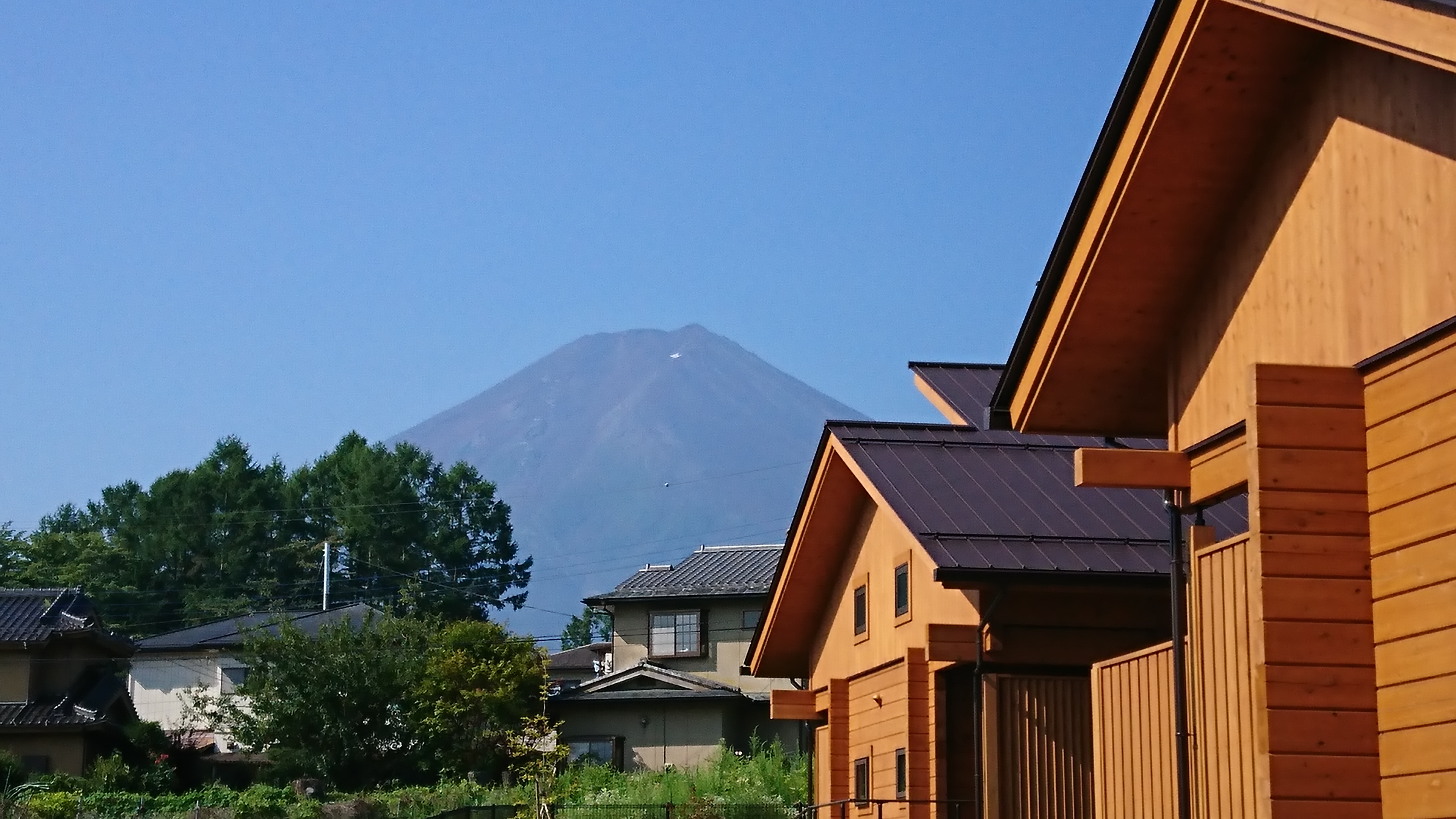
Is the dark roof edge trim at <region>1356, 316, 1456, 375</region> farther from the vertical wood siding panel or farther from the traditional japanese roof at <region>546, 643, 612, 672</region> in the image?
the traditional japanese roof at <region>546, 643, 612, 672</region>

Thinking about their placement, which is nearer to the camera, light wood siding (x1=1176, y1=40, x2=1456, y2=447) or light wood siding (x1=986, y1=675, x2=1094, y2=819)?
light wood siding (x1=1176, y1=40, x2=1456, y2=447)

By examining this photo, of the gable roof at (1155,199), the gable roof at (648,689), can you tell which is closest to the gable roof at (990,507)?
the gable roof at (1155,199)

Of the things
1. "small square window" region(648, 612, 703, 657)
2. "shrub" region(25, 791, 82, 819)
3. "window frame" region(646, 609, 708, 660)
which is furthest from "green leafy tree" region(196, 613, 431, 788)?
"small square window" region(648, 612, 703, 657)

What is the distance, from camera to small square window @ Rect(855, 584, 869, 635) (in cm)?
1891

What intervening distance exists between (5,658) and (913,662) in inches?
1617

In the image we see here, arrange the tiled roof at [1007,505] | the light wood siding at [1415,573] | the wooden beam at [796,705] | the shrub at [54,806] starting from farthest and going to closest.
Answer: the shrub at [54,806] < the wooden beam at [796,705] < the tiled roof at [1007,505] < the light wood siding at [1415,573]

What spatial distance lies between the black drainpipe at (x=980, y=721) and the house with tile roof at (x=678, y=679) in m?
29.6

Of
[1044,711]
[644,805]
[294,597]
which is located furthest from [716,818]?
A: [294,597]

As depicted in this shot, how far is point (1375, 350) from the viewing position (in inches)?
310

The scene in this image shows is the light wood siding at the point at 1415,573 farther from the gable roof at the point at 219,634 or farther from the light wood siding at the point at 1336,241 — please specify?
the gable roof at the point at 219,634

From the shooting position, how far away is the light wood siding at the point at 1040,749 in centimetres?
1481

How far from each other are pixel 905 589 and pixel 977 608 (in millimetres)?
2257

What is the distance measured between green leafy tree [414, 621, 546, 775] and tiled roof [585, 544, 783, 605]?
16.4ft

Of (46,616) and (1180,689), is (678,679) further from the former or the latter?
(1180,689)
